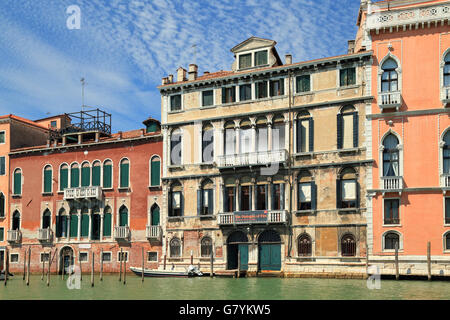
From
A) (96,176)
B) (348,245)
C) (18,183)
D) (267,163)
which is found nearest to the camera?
(348,245)

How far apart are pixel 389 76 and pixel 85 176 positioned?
64.3 ft

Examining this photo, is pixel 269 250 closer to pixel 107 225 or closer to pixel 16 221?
pixel 107 225

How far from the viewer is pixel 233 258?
104 ft

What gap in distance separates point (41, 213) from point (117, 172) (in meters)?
6.39

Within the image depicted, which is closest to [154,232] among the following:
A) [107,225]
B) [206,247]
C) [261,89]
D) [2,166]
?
[206,247]

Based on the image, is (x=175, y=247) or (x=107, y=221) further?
(x=107, y=221)

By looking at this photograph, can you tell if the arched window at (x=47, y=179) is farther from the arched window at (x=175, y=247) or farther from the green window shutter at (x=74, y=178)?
the arched window at (x=175, y=247)

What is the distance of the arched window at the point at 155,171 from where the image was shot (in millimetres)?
34625

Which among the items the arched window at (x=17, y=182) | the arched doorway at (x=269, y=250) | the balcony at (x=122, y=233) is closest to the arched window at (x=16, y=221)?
the arched window at (x=17, y=182)

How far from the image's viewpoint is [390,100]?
28219 millimetres

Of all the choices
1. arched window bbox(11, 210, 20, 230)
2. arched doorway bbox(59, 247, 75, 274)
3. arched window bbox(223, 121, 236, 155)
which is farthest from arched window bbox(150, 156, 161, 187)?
arched window bbox(11, 210, 20, 230)

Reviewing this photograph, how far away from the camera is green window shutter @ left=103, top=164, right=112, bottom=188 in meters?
36.2

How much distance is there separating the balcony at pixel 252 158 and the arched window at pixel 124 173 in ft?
21.6
